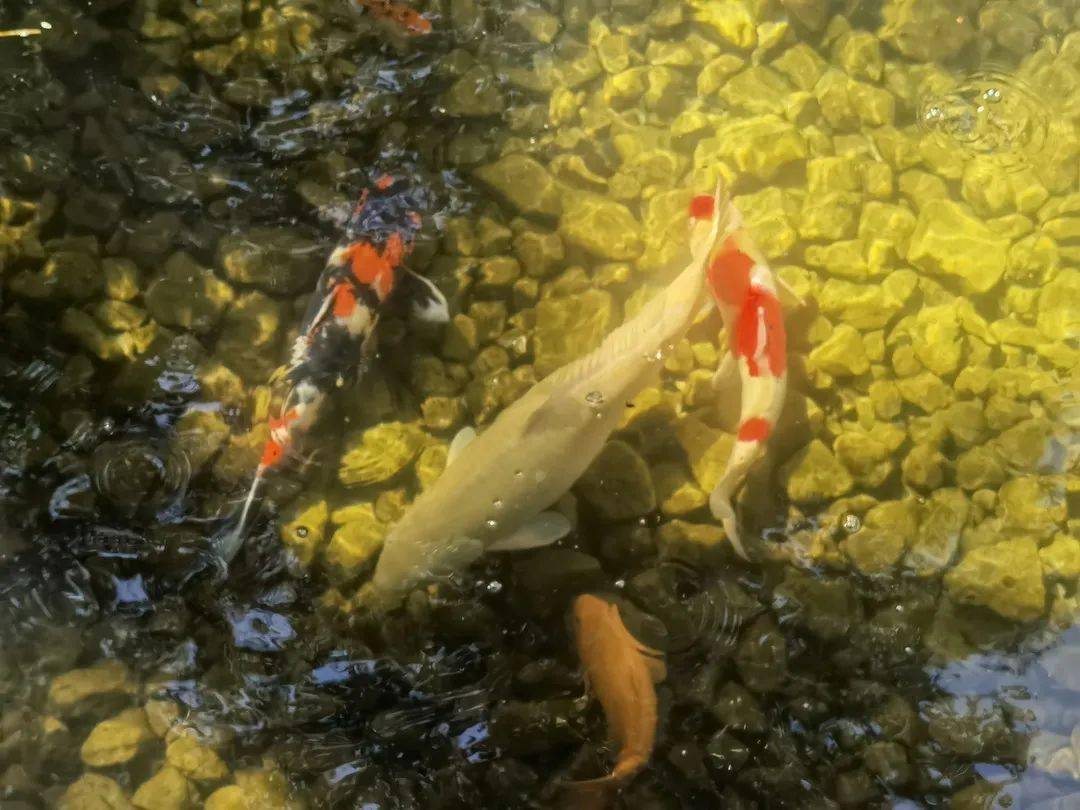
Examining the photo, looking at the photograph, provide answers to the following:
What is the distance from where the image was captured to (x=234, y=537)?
290 centimetres

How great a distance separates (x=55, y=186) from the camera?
3.27 metres

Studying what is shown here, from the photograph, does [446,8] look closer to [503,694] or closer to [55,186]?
[55,186]

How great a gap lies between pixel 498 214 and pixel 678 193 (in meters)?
0.72

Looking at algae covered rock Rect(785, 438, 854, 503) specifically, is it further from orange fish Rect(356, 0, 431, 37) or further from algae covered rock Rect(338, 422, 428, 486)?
orange fish Rect(356, 0, 431, 37)

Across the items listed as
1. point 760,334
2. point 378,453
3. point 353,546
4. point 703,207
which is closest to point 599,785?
point 353,546

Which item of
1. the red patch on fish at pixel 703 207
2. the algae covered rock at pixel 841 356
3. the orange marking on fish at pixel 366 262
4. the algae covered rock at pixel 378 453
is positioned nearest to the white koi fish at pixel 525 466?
the algae covered rock at pixel 378 453

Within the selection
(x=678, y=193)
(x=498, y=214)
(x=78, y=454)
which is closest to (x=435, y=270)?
(x=498, y=214)

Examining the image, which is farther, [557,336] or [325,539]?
[557,336]

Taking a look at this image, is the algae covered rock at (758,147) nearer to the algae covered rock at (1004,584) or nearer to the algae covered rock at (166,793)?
the algae covered rock at (1004,584)

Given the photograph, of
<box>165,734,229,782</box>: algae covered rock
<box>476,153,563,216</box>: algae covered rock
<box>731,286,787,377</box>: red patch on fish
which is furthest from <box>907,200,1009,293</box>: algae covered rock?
<box>165,734,229,782</box>: algae covered rock

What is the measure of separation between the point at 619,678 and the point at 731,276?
1437 millimetres

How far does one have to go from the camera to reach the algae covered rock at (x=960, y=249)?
3.39 m

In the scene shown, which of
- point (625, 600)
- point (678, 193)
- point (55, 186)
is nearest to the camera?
point (625, 600)

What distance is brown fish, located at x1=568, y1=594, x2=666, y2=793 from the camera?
2588 millimetres
